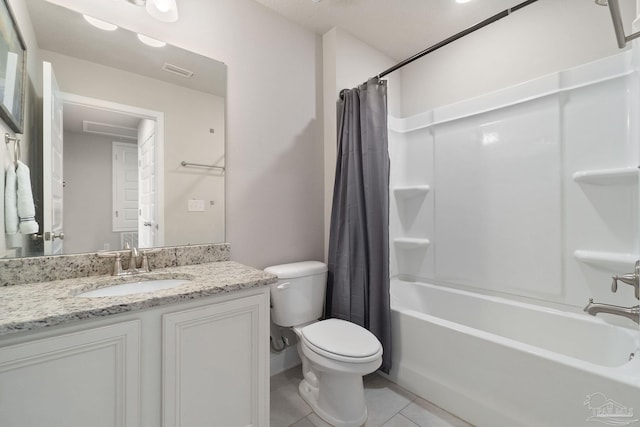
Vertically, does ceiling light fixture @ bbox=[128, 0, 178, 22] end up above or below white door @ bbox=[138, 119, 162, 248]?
above

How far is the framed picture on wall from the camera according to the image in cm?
99

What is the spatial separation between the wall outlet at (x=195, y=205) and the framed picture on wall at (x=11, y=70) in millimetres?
714

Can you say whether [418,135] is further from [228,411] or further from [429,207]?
[228,411]

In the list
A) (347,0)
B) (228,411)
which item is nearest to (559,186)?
(347,0)

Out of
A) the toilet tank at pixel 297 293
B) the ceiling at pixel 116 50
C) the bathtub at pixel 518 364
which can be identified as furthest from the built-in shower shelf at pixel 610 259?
the ceiling at pixel 116 50

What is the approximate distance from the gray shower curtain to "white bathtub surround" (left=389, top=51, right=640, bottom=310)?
64 centimetres

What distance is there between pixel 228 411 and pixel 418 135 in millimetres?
2356

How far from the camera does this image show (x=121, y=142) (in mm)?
1350

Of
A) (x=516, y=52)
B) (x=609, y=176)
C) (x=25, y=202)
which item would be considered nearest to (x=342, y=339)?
(x=25, y=202)

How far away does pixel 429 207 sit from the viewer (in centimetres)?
232

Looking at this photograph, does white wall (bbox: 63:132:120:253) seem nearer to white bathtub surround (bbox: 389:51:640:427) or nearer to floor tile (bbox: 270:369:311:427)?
floor tile (bbox: 270:369:311:427)

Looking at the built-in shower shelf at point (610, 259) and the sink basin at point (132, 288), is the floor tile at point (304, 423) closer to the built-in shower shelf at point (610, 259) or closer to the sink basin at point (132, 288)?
the sink basin at point (132, 288)

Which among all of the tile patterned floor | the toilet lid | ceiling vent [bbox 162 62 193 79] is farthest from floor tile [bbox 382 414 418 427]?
ceiling vent [bbox 162 62 193 79]

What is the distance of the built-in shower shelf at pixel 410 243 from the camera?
7.54 feet
